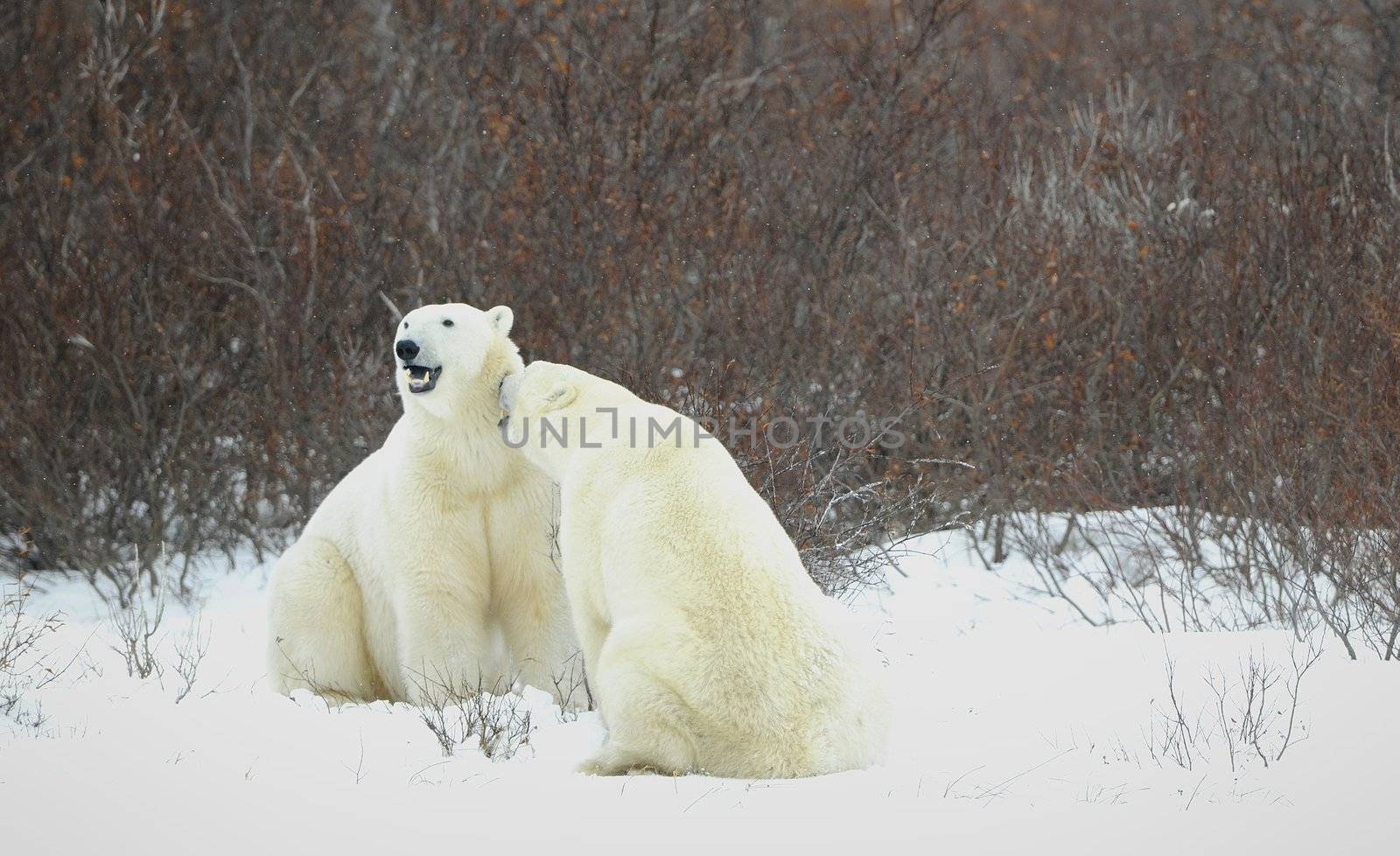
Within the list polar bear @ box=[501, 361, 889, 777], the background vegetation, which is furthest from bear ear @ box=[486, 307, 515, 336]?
the background vegetation

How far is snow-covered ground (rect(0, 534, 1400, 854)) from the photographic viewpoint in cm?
274

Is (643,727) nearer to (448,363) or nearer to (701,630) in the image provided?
(701,630)

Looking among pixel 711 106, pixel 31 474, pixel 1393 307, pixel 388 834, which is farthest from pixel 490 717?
pixel 711 106

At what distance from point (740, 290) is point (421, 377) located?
4.13 metres

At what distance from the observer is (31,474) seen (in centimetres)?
759

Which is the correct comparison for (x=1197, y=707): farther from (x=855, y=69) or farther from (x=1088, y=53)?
(x=1088, y=53)

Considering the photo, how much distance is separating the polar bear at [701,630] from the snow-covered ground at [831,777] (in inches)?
3.4

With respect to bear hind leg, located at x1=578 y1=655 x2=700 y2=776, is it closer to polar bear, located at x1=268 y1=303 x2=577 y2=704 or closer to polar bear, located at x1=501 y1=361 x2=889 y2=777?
polar bear, located at x1=501 y1=361 x2=889 y2=777

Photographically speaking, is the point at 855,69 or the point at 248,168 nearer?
the point at 248,168

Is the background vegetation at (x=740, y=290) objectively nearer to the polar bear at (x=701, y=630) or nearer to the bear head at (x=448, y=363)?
the bear head at (x=448, y=363)

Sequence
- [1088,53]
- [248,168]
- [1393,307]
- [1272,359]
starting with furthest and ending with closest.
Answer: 1. [1088,53]
2. [248,168]
3. [1272,359]
4. [1393,307]

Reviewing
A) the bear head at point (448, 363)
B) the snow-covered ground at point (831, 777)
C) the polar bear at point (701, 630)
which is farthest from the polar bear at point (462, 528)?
the polar bear at point (701, 630)

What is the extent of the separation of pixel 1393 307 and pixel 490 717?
4.60 meters

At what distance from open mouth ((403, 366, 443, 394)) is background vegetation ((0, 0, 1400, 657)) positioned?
1.62m
